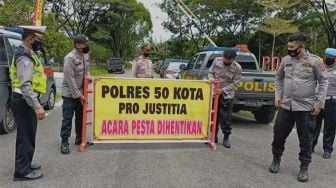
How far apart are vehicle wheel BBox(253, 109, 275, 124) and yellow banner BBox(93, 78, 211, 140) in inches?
148

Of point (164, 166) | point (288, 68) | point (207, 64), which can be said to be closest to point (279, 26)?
point (207, 64)

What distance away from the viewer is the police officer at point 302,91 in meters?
5.95

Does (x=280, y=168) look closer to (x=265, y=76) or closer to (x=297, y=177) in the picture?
(x=297, y=177)

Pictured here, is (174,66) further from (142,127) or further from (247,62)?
(142,127)

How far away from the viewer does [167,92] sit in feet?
24.3

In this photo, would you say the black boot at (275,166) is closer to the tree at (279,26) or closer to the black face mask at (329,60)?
the black face mask at (329,60)

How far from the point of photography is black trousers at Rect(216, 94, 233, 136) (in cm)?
798

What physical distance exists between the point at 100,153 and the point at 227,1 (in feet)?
112

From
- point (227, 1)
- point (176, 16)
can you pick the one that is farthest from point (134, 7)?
point (227, 1)

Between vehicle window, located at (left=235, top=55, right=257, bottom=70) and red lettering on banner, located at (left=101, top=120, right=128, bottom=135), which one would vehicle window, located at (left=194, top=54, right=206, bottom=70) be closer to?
vehicle window, located at (left=235, top=55, right=257, bottom=70)

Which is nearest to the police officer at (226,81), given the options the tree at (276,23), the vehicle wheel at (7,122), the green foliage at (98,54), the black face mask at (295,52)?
the black face mask at (295,52)

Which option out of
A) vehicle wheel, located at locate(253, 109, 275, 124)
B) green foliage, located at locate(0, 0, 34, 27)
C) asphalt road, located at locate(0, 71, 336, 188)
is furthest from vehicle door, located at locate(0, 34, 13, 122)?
green foliage, located at locate(0, 0, 34, 27)

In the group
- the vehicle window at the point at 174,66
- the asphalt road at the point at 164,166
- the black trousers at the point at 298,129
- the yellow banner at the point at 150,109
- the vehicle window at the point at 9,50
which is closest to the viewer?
the asphalt road at the point at 164,166

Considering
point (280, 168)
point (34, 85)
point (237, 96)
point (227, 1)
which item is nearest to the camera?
point (34, 85)
